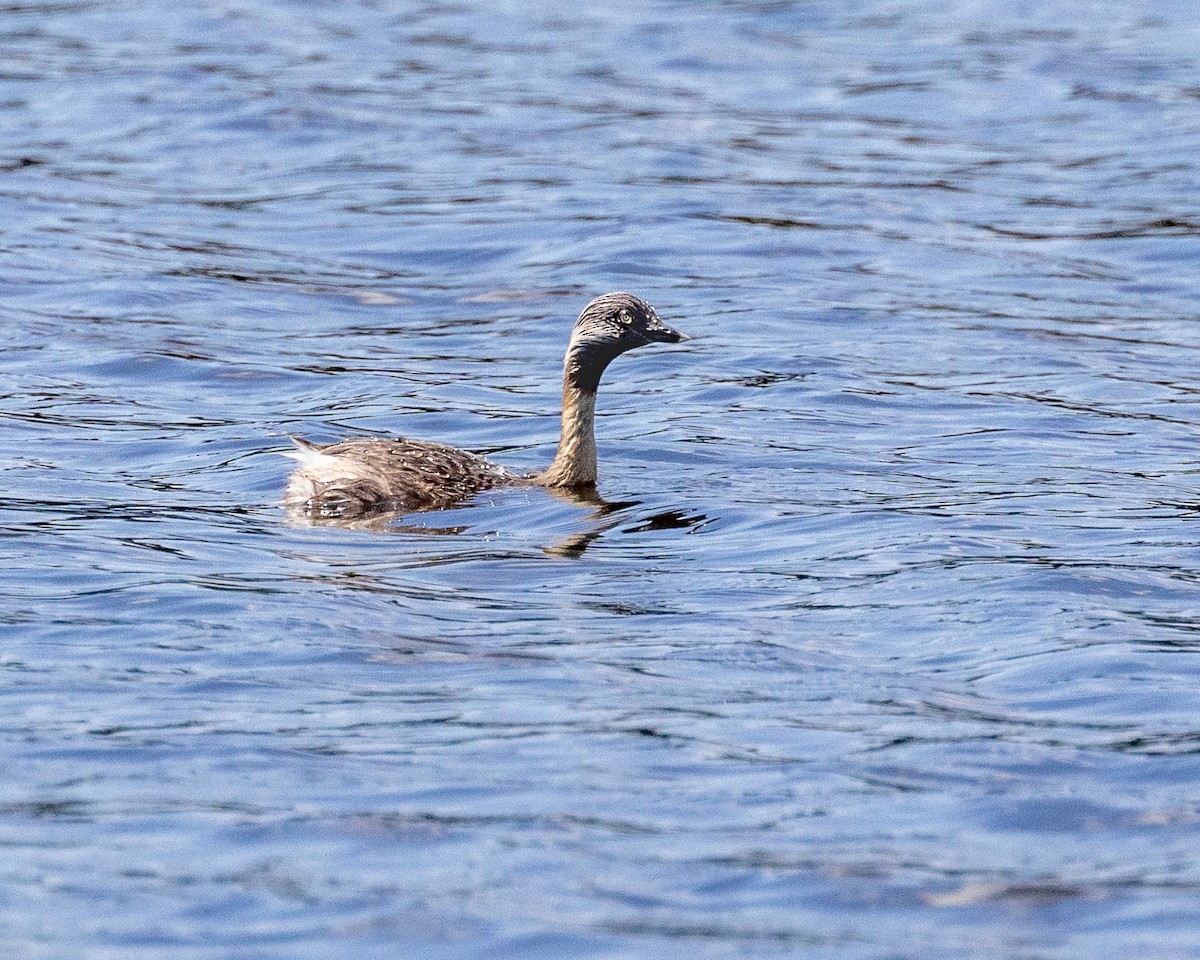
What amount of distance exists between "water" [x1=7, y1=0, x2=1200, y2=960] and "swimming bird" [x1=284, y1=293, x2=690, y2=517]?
0.25 metres

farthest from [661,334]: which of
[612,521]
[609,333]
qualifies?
[612,521]

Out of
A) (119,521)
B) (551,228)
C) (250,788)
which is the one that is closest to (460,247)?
(551,228)

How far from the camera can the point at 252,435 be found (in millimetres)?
13359

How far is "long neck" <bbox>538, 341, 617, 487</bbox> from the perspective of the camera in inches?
489

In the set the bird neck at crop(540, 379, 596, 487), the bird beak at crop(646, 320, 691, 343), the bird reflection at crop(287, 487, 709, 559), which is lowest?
the bird reflection at crop(287, 487, 709, 559)

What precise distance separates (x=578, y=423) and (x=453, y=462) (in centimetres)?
95

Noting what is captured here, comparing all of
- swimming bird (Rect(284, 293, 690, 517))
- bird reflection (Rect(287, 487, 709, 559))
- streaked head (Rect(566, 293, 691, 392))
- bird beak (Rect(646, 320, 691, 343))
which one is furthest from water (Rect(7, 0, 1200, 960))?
bird beak (Rect(646, 320, 691, 343))

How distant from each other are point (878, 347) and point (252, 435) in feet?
15.9

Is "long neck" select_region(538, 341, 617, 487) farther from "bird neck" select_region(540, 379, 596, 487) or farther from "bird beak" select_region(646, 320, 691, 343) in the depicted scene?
"bird beak" select_region(646, 320, 691, 343)

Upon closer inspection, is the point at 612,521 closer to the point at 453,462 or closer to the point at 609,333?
the point at 453,462

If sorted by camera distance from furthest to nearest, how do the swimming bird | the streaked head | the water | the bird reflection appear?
1. the streaked head
2. the swimming bird
3. the bird reflection
4. the water

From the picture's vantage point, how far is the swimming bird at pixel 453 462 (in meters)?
11.5

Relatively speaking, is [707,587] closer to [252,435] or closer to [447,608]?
[447,608]

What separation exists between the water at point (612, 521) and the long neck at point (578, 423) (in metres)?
0.31
